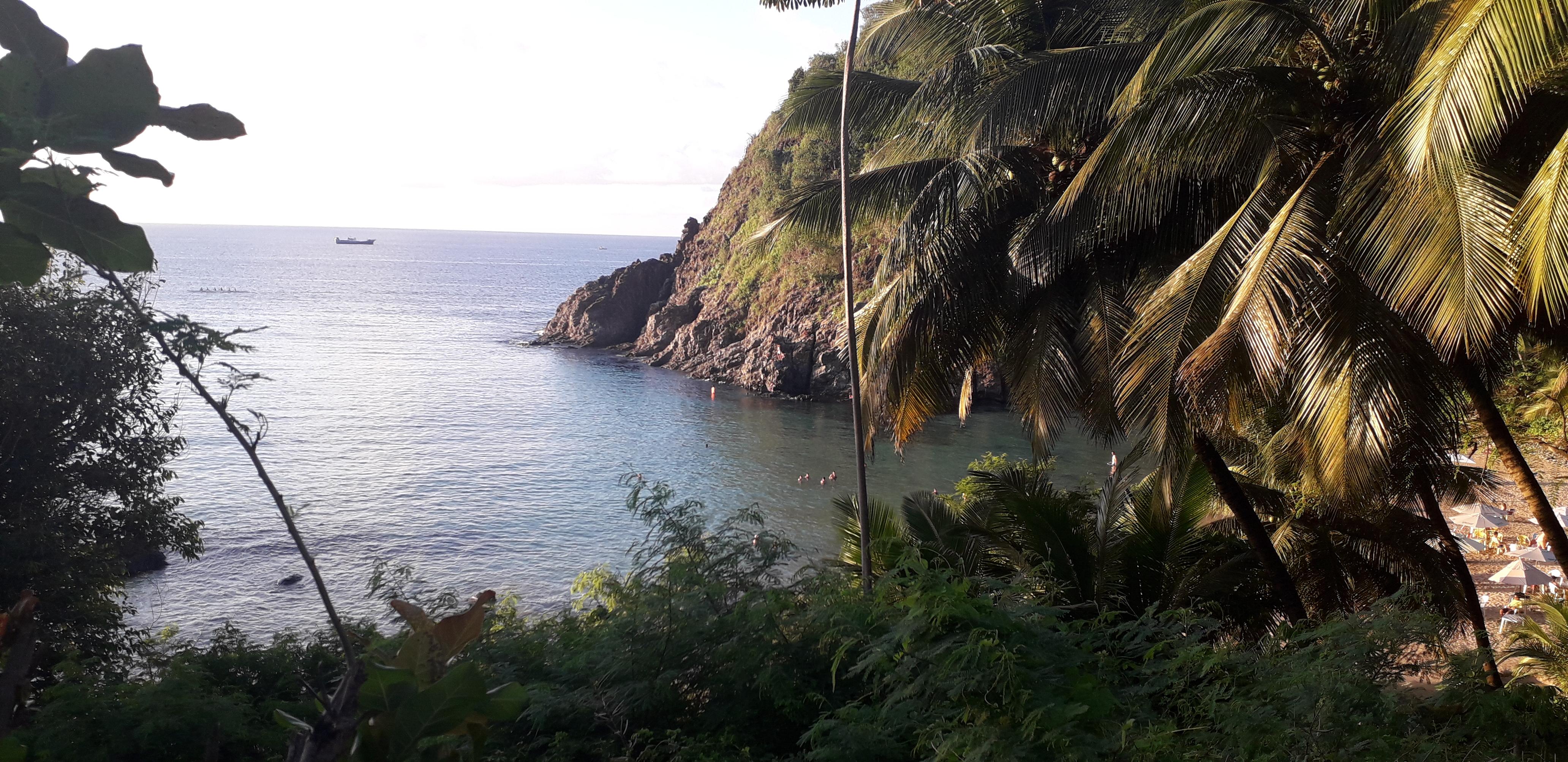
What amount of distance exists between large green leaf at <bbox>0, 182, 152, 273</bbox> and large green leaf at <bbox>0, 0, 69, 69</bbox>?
0.21 meters

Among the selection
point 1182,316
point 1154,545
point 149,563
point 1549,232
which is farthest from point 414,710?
point 149,563

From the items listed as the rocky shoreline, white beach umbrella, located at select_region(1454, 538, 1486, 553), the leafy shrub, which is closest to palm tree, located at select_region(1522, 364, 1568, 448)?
white beach umbrella, located at select_region(1454, 538, 1486, 553)

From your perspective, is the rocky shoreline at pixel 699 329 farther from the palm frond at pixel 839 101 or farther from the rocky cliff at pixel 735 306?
the palm frond at pixel 839 101

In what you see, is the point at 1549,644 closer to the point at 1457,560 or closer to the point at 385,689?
the point at 1457,560

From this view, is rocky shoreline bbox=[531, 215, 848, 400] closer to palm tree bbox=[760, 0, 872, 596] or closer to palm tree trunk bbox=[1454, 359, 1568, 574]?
palm tree bbox=[760, 0, 872, 596]

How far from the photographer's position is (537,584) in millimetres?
24125

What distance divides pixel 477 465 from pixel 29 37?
122ft

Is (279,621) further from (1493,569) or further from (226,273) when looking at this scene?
(226,273)

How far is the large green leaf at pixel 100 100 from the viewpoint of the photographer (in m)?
1.52

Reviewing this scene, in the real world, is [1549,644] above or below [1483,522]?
above

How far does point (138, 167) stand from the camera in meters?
1.64

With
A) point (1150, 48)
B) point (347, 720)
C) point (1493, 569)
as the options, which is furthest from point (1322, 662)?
point (1493, 569)

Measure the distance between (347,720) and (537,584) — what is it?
2377cm

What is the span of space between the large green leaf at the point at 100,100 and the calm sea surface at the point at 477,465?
35.6 ft
